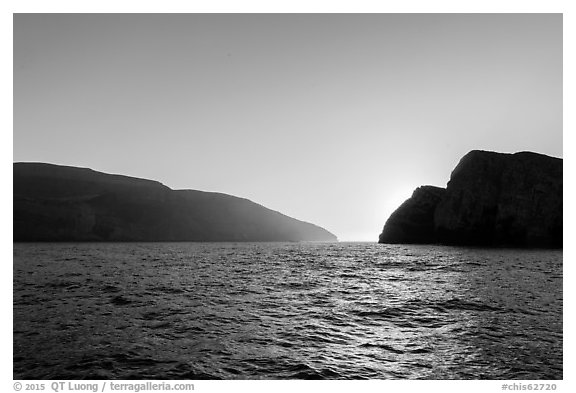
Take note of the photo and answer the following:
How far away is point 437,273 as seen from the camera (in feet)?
116

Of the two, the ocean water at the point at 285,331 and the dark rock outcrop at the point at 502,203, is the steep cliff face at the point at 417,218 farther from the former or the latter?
the ocean water at the point at 285,331

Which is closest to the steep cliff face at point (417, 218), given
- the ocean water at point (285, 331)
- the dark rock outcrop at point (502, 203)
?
the dark rock outcrop at point (502, 203)

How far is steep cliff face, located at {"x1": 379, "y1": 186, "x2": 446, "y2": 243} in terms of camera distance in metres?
115

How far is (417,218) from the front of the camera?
385 ft

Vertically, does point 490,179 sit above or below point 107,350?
above

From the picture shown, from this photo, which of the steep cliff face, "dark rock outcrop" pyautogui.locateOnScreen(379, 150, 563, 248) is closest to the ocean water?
"dark rock outcrop" pyautogui.locateOnScreen(379, 150, 563, 248)

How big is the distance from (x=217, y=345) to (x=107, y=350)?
3.43 metres

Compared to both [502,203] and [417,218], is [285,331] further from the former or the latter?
[417,218]

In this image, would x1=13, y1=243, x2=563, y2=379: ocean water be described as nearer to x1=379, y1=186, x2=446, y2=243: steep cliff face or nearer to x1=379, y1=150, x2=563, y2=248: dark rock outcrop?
x1=379, y1=150, x2=563, y2=248: dark rock outcrop

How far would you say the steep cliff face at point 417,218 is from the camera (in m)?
115
